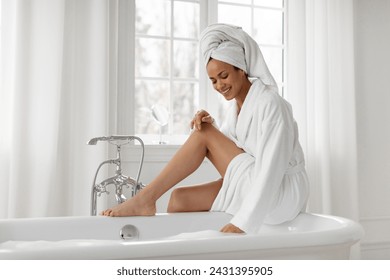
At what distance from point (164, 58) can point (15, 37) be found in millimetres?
1054

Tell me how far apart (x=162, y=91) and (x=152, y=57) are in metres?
0.25

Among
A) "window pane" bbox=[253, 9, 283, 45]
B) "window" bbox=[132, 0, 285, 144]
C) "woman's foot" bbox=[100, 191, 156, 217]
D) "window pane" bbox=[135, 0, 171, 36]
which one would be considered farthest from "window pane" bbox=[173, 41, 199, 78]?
"woman's foot" bbox=[100, 191, 156, 217]

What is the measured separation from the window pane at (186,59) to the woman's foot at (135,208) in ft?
4.87

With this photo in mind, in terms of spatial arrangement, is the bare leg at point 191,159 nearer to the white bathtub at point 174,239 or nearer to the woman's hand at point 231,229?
the white bathtub at point 174,239

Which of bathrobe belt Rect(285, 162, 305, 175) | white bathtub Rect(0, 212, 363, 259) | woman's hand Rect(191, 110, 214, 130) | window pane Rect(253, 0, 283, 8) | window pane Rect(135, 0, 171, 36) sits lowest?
white bathtub Rect(0, 212, 363, 259)

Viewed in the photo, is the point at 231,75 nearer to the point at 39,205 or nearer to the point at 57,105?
the point at 57,105

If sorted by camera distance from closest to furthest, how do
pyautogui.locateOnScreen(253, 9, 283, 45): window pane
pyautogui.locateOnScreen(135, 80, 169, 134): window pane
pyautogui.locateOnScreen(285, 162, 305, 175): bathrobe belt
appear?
pyautogui.locateOnScreen(285, 162, 305, 175): bathrobe belt < pyautogui.locateOnScreen(135, 80, 169, 134): window pane < pyautogui.locateOnScreen(253, 9, 283, 45): window pane

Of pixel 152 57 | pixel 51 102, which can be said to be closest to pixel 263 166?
pixel 51 102

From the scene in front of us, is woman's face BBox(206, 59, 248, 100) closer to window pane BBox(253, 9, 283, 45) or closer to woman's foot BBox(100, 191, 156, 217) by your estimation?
woman's foot BBox(100, 191, 156, 217)

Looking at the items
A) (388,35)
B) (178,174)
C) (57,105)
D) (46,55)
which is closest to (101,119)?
(57,105)

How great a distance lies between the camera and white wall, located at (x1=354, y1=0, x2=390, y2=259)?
3879mm

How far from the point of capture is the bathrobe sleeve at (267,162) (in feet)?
6.42

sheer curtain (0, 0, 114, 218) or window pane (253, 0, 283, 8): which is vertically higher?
window pane (253, 0, 283, 8)

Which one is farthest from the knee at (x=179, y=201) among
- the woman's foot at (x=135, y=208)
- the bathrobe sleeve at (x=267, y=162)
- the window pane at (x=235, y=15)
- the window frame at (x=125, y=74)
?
the window pane at (x=235, y=15)
